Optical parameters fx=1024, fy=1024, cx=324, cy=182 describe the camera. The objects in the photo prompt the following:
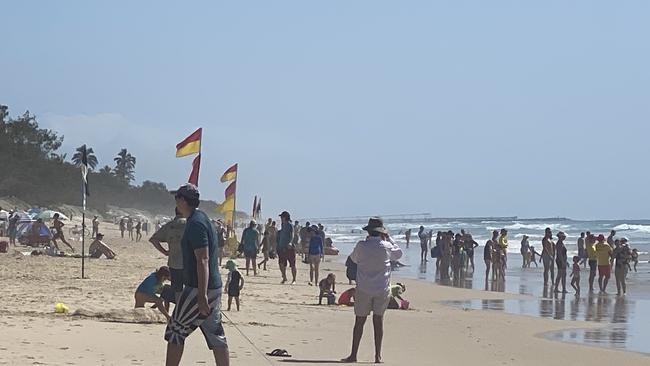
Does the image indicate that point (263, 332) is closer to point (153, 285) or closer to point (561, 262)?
point (153, 285)

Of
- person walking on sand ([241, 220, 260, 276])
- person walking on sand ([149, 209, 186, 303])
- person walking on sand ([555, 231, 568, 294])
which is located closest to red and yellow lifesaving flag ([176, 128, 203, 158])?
person walking on sand ([241, 220, 260, 276])

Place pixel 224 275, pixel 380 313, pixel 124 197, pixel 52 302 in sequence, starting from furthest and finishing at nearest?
pixel 124 197 → pixel 224 275 → pixel 52 302 → pixel 380 313

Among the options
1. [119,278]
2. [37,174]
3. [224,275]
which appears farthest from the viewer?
[37,174]

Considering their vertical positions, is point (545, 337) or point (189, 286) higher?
point (189, 286)

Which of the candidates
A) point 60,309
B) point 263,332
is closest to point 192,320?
point 263,332

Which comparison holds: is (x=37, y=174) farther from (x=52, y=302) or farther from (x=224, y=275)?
(x=52, y=302)

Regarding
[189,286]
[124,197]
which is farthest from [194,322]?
[124,197]

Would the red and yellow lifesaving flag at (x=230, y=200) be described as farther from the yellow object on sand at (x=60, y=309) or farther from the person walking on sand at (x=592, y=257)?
the yellow object on sand at (x=60, y=309)

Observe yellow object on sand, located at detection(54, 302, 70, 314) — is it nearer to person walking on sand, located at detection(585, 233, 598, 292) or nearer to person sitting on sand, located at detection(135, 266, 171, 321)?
person sitting on sand, located at detection(135, 266, 171, 321)

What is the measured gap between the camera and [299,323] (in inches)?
554

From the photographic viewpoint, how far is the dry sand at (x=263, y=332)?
9922 millimetres

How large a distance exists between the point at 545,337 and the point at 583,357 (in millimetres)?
2347

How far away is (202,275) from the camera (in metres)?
7.56

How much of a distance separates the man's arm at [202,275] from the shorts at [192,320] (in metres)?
0.08
